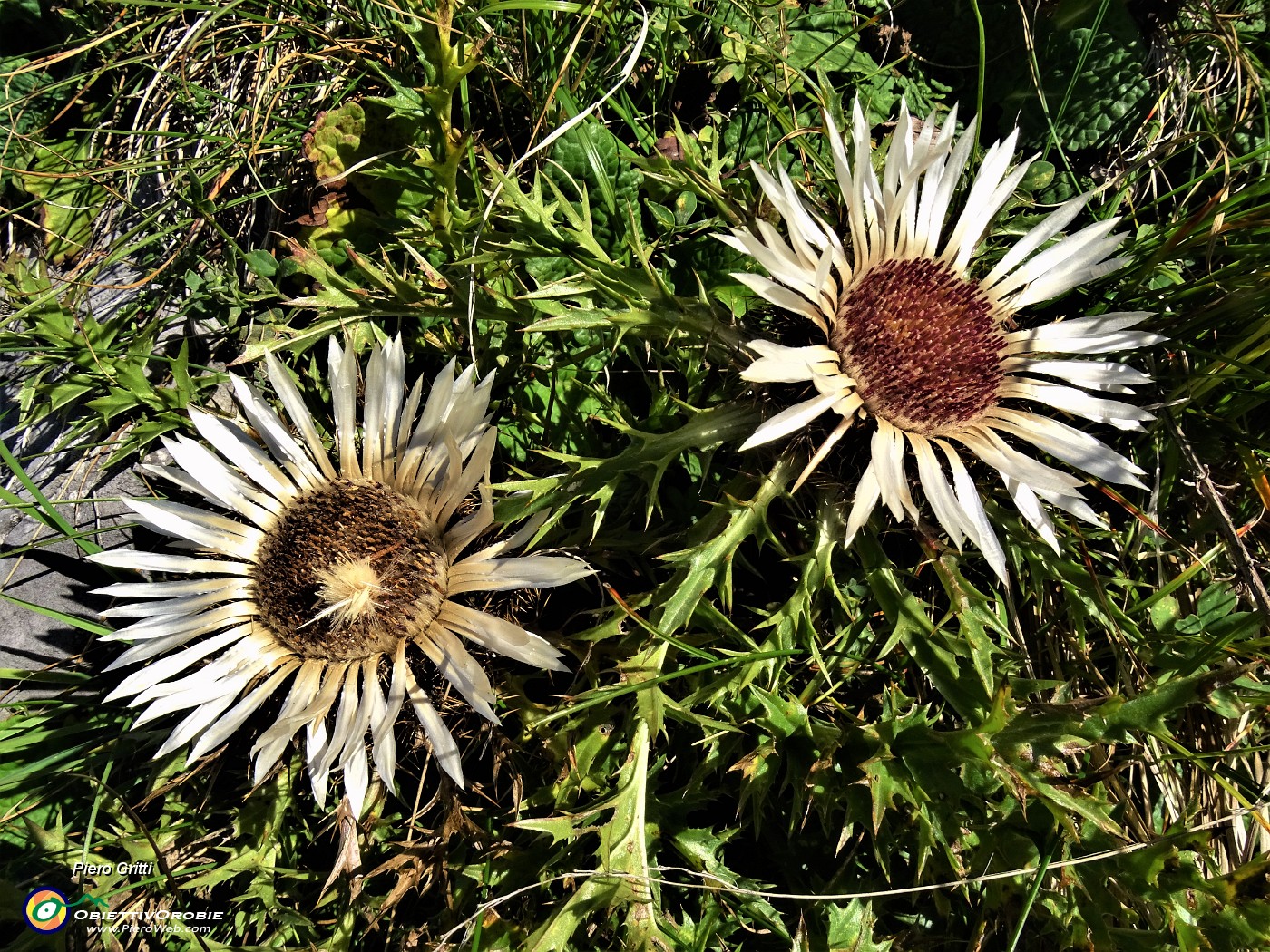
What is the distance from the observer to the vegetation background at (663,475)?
1.46m

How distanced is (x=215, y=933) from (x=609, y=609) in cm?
122

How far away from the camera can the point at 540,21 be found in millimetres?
1786

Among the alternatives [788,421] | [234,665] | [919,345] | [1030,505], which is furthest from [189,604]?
[1030,505]

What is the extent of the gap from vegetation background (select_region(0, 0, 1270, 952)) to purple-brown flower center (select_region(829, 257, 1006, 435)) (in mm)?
130

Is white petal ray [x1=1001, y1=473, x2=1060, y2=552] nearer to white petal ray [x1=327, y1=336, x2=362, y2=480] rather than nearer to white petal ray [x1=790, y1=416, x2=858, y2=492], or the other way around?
white petal ray [x1=790, y1=416, x2=858, y2=492]

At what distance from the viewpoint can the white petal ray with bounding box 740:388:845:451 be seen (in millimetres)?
1264

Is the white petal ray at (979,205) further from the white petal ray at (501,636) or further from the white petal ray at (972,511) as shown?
the white petal ray at (501,636)

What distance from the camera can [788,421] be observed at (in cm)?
129

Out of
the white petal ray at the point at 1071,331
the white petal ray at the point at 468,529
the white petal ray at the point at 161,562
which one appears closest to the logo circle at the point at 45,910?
the white petal ray at the point at 161,562

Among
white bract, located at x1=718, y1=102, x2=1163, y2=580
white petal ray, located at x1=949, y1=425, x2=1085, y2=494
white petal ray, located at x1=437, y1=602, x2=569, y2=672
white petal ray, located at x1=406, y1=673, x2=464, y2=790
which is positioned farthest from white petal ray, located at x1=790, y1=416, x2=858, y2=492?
white petal ray, located at x1=406, y1=673, x2=464, y2=790

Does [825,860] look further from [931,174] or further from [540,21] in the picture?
[540,21]

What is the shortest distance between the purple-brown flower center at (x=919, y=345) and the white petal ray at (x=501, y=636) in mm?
738

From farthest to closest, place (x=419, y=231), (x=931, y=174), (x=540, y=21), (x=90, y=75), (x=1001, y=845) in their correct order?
(x=90, y=75) → (x=540, y=21) → (x=419, y=231) → (x=931, y=174) → (x=1001, y=845)

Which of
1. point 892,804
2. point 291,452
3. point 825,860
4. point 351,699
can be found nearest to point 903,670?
point 892,804
